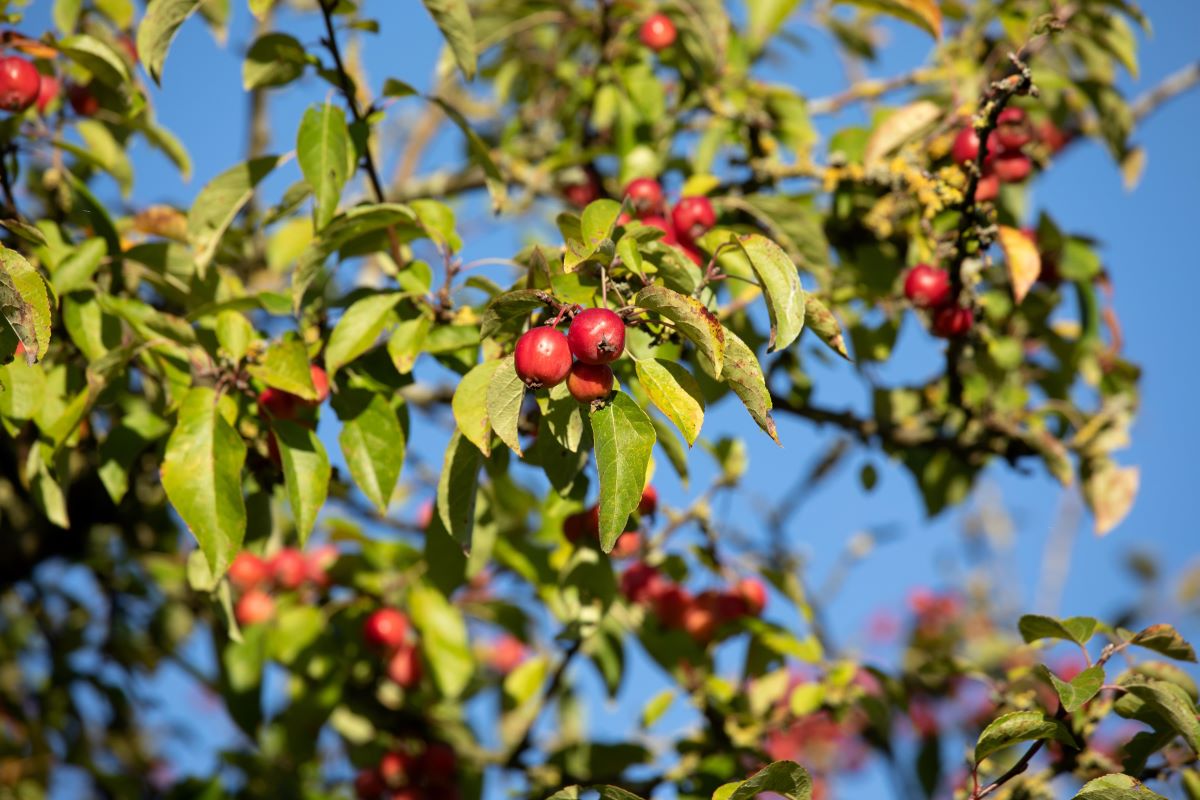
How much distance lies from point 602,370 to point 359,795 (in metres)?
2.03

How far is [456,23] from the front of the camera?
88.7 inches

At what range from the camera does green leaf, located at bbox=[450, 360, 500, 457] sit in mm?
1691

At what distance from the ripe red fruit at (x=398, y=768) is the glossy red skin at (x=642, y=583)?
751 millimetres

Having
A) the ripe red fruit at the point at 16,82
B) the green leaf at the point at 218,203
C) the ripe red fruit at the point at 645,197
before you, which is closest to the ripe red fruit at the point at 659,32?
the ripe red fruit at the point at 645,197

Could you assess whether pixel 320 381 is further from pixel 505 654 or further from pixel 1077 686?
pixel 505 654

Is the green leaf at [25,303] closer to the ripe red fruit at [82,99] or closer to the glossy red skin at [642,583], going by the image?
the ripe red fruit at [82,99]

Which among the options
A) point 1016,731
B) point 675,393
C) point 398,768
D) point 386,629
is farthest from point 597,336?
point 398,768

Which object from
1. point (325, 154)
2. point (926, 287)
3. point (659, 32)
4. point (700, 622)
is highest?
point (659, 32)

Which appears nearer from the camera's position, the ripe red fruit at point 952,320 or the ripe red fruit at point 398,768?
the ripe red fruit at point 952,320

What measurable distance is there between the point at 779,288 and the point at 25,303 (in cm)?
108

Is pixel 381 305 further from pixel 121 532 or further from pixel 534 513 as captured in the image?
pixel 121 532

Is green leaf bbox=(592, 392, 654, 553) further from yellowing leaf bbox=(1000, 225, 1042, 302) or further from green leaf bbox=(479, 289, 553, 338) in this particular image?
yellowing leaf bbox=(1000, 225, 1042, 302)

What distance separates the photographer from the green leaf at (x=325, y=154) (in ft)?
6.89

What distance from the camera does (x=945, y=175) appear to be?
2359mm
